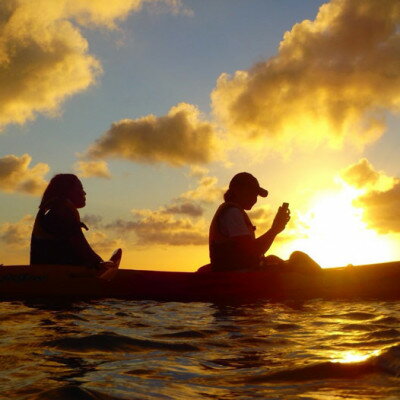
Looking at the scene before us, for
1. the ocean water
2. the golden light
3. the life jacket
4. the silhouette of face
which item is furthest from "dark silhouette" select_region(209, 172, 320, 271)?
the golden light

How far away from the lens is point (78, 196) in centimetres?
804

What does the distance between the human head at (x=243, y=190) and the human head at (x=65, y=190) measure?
2.42 m

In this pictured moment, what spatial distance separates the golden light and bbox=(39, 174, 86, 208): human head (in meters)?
5.62

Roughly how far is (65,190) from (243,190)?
9.48ft

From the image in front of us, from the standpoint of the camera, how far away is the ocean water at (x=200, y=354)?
244 centimetres

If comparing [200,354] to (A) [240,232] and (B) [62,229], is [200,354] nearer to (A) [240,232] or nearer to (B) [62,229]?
(A) [240,232]

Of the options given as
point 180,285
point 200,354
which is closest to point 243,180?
point 180,285

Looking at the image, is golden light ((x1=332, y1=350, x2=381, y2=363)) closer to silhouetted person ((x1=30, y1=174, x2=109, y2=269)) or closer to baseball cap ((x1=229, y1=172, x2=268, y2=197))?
baseball cap ((x1=229, y1=172, x2=268, y2=197))

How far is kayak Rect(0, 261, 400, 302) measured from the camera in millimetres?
7766

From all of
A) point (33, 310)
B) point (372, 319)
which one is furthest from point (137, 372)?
point (33, 310)

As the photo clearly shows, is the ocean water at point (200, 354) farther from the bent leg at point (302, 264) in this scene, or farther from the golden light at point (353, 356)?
the bent leg at point (302, 264)

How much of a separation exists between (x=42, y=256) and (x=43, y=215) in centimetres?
72

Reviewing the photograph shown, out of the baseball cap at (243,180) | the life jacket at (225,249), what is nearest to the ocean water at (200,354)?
the life jacket at (225,249)

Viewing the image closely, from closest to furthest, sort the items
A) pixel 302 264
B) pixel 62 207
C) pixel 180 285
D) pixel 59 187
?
pixel 62 207, pixel 59 187, pixel 180 285, pixel 302 264
